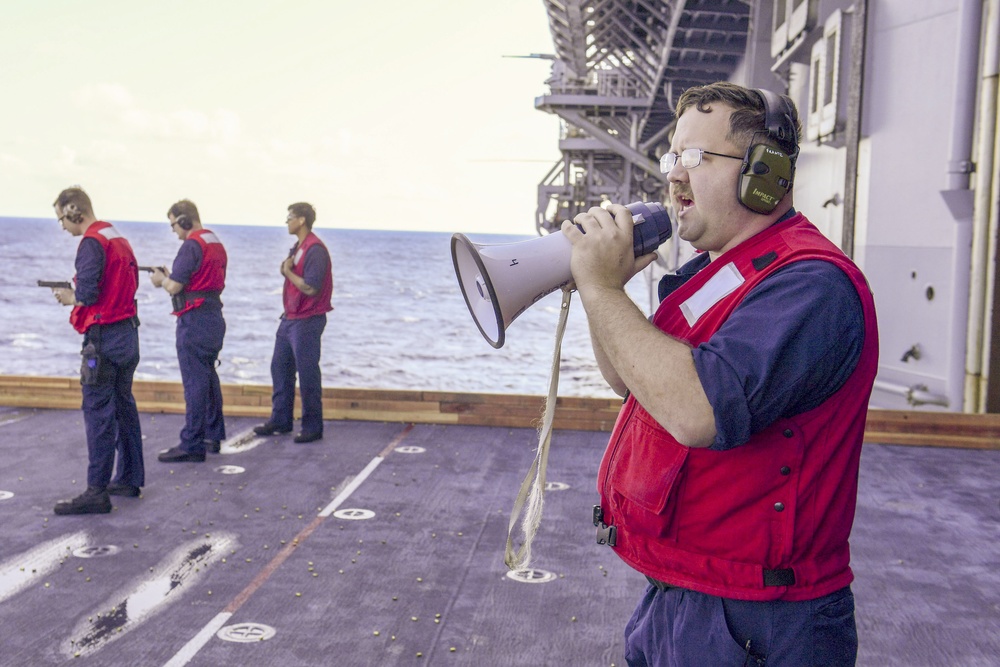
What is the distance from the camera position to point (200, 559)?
217 inches

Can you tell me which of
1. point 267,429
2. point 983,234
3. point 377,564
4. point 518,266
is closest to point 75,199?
point 267,429

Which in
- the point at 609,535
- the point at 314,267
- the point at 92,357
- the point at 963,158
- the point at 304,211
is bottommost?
the point at 92,357

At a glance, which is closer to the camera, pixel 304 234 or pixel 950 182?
pixel 304 234

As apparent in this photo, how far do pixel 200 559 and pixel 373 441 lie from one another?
3.18m

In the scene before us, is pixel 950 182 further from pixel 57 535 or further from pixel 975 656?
pixel 57 535

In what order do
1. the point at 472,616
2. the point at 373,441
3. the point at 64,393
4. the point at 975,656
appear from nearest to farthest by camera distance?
the point at 975,656, the point at 472,616, the point at 373,441, the point at 64,393

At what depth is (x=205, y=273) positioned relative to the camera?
820cm

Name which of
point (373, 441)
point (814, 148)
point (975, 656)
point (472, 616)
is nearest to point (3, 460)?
point (373, 441)

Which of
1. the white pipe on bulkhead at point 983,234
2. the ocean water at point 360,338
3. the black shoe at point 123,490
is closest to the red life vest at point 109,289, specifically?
the black shoe at point 123,490

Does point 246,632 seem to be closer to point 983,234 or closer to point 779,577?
point 779,577

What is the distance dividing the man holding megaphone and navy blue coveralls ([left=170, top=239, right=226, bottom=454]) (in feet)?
21.0

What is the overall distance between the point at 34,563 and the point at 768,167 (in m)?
5.02

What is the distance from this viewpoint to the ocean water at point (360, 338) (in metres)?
40.8

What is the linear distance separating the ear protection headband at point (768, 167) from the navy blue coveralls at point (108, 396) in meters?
5.34
